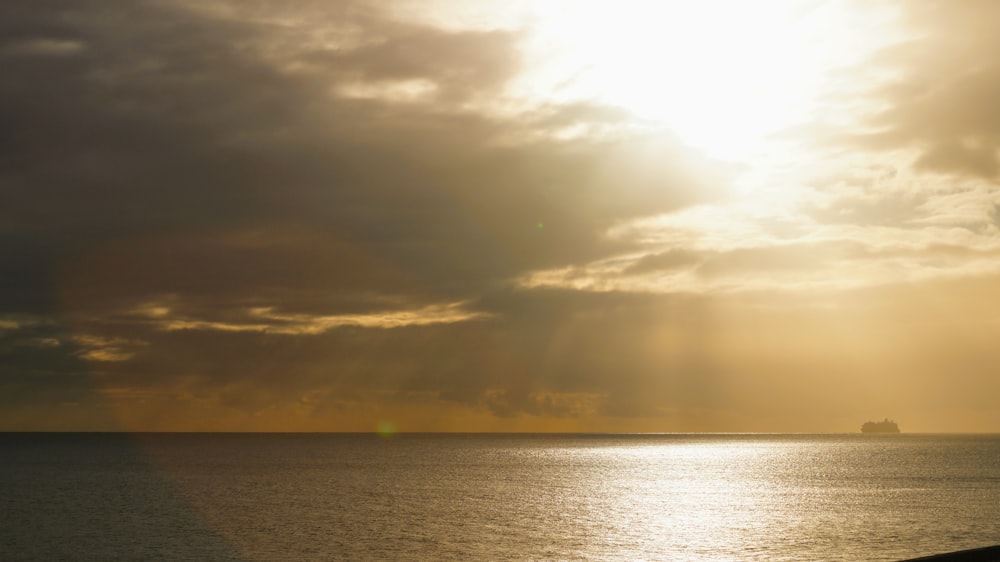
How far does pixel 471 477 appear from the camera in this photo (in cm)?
18662

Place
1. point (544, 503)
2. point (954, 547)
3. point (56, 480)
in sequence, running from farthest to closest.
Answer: point (56, 480)
point (544, 503)
point (954, 547)

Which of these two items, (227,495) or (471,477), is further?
(471,477)

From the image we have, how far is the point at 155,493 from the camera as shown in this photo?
5566 inches

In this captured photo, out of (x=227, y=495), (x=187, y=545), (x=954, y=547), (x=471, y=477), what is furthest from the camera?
(x=471, y=477)

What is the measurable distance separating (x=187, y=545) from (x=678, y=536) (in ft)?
144

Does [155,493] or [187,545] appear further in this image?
[155,493]

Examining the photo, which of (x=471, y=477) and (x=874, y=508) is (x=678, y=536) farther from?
(x=471, y=477)

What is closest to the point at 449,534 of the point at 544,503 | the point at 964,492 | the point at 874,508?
the point at 544,503

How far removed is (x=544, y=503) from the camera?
125m

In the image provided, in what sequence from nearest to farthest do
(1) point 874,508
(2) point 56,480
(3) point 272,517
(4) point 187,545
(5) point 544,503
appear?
(4) point 187,545
(3) point 272,517
(1) point 874,508
(5) point 544,503
(2) point 56,480

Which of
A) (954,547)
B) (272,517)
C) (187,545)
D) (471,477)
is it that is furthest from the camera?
(471,477)

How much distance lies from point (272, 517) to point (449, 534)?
26731 mm

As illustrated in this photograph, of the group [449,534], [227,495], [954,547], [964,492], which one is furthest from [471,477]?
[954,547]

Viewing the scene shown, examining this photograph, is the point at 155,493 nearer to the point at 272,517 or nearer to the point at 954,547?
the point at 272,517
